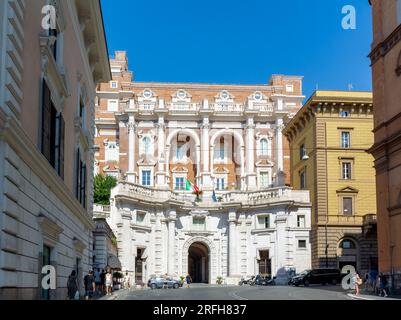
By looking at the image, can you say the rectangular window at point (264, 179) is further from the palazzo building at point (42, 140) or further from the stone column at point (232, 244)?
the palazzo building at point (42, 140)

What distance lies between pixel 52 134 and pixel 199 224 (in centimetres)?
4430

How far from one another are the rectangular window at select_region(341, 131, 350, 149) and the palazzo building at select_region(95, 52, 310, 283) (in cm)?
588

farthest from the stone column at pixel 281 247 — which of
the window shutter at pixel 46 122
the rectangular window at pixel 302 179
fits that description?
the window shutter at pixel 46 122

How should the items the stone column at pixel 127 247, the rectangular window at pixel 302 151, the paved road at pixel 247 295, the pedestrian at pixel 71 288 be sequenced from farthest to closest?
the rectangular window at pixel 302 151
the stone column at pixel 127 247
the paved road at pixel 247 295
the pedestrian at pixel 71 288

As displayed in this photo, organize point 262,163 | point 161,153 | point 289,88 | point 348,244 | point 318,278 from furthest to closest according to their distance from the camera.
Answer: point 289,88, point 262,163, point 161,153, point 348,244, point 318,278

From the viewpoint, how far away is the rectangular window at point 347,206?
5647 centimetres

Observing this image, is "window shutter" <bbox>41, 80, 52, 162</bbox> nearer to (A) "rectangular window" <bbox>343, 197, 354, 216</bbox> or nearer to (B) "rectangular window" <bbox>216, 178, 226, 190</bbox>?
(A) "rectangular window" <bbox>343, 197, 354, 216</bbox>

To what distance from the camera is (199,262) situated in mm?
67125

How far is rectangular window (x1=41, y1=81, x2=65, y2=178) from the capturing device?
1617 centimetres

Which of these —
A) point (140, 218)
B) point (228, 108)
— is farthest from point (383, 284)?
point (228, 108)

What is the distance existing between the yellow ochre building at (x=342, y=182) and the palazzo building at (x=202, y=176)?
8.28 feet

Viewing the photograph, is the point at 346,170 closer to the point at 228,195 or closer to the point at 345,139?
the point at 345,139

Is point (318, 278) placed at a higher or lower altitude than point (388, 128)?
lower

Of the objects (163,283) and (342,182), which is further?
(342,182)
